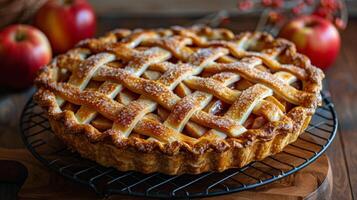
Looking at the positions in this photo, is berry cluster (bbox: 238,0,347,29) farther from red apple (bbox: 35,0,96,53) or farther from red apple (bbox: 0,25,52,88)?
red apple (bbox: 0,25,52,88)

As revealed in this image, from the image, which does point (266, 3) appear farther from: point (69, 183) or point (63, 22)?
point (69, 183)

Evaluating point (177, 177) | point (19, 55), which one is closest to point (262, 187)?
point (177, 177)

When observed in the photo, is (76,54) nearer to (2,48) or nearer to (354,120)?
(2,48)

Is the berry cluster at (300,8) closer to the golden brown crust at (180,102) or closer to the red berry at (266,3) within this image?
the red berry at (266,3)

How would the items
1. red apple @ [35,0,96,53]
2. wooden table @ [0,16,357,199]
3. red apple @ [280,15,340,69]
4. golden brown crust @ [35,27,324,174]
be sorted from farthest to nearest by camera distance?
1. red apple @ [35,0,96,53]
2. red apple @ [280,15,340,69]
3. wooden table @ [0,16,357,199]
4. golden brown crust @ [35,27,324,174]

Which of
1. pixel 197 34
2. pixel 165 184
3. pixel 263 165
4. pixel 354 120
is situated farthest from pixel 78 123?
pixel 354 120

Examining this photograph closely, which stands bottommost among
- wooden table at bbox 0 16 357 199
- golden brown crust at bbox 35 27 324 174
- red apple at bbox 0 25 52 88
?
wooden table at bbox 0 16 357 199

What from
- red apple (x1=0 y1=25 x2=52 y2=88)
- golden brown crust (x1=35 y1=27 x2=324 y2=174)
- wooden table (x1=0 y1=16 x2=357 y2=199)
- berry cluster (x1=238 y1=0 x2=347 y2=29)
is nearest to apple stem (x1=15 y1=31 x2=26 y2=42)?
red apple (x1=0 y1=25 x2=52 y2=88)
